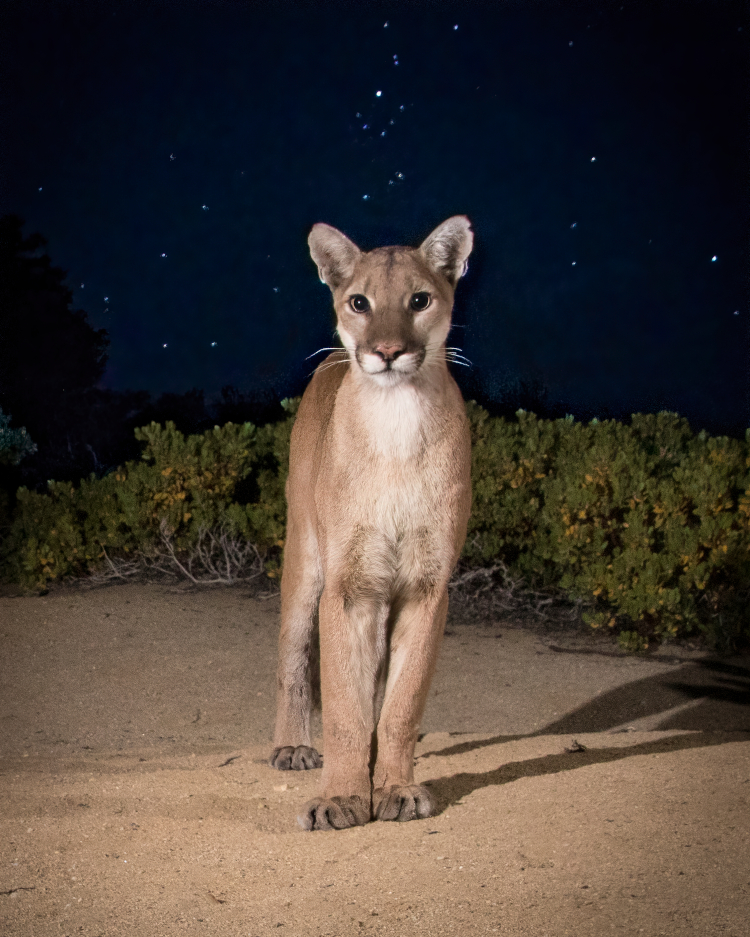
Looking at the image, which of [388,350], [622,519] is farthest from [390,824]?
[622,519]

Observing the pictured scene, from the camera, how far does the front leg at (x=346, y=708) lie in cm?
366

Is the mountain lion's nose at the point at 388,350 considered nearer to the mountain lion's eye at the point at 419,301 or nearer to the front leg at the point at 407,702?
the mountain lion's eye at the point at 419,301

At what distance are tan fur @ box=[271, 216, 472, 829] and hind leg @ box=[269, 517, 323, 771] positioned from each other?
2.44ft

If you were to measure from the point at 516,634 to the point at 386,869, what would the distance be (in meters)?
4.61

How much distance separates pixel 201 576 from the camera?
858cm

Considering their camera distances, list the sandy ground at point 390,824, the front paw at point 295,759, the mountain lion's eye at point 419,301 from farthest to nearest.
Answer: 1. the front paw at point 295,759
2. the mountain lion's eye at point 419,301
3. the sandy ground at point 390,824

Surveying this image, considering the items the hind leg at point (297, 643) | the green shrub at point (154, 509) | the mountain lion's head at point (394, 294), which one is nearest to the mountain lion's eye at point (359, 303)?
the mountain lion's head at point (394, 294)

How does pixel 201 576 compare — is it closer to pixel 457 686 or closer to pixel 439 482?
pixel 457 686

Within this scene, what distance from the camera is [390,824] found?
359cm

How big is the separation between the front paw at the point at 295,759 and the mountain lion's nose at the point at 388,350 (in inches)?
80.0

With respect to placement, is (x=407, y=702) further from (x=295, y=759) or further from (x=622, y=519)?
(x=622, y=519)

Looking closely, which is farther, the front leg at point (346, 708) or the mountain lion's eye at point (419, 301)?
the mountain lion's eye at point (419, 301)

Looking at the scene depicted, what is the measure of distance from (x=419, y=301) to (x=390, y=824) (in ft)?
6.39

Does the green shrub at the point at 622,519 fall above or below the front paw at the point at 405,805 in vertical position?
above
